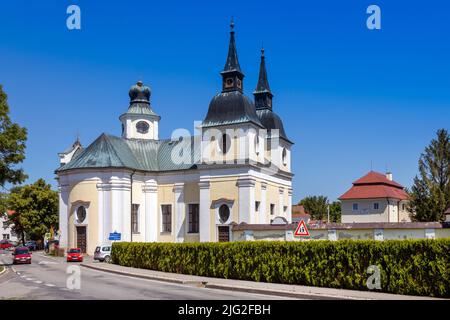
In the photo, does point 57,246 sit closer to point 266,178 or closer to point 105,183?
point 105,183

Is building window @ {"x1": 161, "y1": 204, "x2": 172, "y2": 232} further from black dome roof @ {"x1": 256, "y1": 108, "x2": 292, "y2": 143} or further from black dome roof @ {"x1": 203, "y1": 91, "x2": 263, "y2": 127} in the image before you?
black dome roof @ {"x1": 256, "y1": 108, "x2": 292, "y2": 143}

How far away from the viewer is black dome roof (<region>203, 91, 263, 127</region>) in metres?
48.5

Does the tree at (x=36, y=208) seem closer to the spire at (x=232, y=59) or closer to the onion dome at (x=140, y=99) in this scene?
the onion dome at (x=140, y=99)

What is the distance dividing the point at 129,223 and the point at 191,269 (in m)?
23.4

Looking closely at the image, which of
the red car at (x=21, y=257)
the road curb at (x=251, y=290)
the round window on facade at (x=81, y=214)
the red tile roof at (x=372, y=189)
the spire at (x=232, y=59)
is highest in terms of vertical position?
the spire at (x=232, y=59)

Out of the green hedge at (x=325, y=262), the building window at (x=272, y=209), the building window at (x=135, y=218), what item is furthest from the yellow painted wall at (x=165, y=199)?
the green hedge at (x=325, y=262)

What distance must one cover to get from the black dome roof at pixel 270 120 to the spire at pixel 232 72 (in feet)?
22.6

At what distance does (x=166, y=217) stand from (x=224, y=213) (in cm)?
794

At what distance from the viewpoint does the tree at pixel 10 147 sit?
118 feet

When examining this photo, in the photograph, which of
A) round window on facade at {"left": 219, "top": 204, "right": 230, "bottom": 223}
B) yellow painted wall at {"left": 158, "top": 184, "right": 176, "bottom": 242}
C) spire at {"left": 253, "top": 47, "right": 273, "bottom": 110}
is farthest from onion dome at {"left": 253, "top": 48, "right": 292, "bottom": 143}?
yellow painted wall at {"left": 158, "top": 184, "right": 176, "bottom": 242}

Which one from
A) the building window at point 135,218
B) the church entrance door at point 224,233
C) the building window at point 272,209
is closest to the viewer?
the church entrance door at point 224,233

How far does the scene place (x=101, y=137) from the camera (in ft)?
176

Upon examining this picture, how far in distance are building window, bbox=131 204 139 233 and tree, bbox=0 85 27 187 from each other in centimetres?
1635
